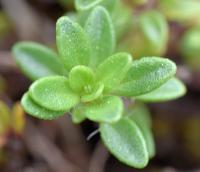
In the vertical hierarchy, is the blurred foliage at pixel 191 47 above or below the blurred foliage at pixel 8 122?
below

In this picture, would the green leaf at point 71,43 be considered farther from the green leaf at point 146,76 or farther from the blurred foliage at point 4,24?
the blurred foliage at point 4,24

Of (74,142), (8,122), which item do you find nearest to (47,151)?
(74,142)

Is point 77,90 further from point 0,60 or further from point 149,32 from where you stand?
point 0,60

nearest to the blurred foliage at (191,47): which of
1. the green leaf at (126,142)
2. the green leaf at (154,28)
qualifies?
the green leaf at (154,28)

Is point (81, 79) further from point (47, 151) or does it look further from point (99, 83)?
point (47, 151)

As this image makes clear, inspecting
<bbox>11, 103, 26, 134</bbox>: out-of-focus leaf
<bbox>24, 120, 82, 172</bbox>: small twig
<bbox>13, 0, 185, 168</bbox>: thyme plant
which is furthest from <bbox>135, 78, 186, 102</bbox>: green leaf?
<bbox>24, 120, 82, 172</bbox>: small twig
